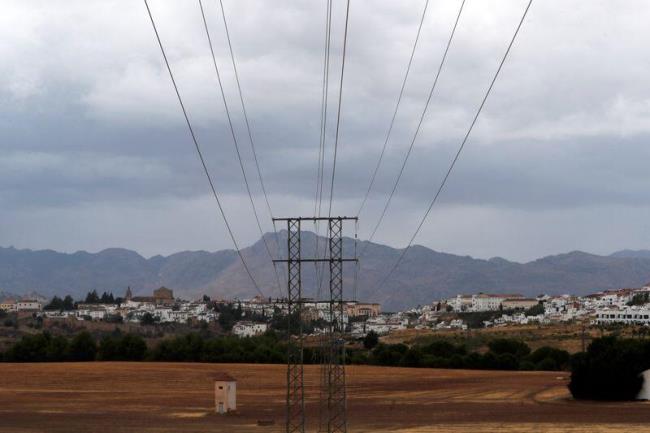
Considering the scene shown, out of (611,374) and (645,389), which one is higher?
(611,374)

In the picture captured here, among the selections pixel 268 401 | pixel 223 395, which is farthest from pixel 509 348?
pixel 223 395

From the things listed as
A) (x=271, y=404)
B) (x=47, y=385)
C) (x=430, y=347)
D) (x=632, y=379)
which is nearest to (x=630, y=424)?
(x=632, y=379)

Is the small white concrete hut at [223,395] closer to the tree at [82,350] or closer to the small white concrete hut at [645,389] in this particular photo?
the small white concrete hut at [645,389]

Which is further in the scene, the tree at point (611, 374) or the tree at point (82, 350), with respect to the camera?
the tree at point (82, 350)

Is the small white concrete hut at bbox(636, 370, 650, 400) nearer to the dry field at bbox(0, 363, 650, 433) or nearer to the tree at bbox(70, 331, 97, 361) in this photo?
the dry field at bbox(0, 363, 650, 433)

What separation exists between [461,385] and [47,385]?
42.6m

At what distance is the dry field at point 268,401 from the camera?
228ft

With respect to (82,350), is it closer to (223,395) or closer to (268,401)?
(268,401)

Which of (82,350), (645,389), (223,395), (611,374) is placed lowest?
(645,389)

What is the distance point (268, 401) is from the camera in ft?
306

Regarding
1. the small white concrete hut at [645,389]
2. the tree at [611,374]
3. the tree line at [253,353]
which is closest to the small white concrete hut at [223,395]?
the tree at [611,374]

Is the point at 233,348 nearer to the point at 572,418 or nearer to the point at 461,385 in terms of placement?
the point at 461,385

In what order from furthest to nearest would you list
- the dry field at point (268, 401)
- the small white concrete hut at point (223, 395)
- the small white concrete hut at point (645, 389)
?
1. the small white concrete hut at point (645, 389)
2. the small white concrete hut at point (223, 395)
3. the dry field at point (268, 401)

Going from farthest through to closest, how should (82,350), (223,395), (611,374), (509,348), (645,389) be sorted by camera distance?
(509,348)
(82,350)
(645,389)
(611,374)
(223,395)
